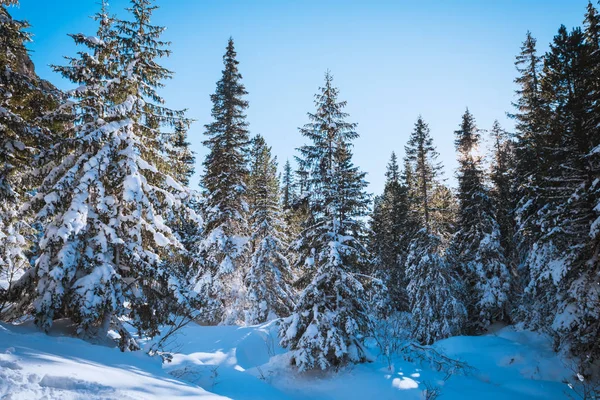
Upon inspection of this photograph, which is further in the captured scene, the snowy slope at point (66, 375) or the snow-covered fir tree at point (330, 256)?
the snow-covered fir tree at point (330, 256)

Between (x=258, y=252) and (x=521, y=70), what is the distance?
2472 centimetres

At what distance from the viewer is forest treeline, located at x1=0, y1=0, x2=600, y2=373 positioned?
8.62 metres

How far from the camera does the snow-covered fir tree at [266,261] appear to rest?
20.7 metres

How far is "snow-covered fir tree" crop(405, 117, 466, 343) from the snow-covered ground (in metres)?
2.91

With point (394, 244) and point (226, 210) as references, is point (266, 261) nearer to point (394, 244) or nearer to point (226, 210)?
point (226, 210)

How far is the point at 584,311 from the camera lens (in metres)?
10.9

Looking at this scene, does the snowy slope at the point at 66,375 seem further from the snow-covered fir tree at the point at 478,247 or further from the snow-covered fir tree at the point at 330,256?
the snow-covered fir tree at the point at 478,247

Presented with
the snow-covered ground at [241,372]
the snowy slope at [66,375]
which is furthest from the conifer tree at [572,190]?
the snowy slope at [66,375]

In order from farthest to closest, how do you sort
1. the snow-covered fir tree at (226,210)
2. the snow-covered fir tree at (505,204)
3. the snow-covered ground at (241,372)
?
the snow-covered fir tree at (505,204), the snow-covered fir tree at (226,210), the snow-covered ground at (241,372)

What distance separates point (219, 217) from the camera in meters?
19.3

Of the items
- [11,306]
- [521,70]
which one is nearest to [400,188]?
[521,70]

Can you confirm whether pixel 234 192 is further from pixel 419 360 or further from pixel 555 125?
pixel 555 125

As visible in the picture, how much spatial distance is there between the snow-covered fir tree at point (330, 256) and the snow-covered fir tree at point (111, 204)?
176 inches

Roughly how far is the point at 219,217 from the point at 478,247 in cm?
1775
